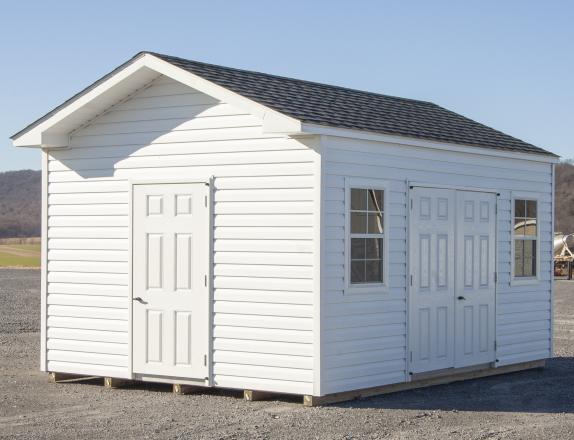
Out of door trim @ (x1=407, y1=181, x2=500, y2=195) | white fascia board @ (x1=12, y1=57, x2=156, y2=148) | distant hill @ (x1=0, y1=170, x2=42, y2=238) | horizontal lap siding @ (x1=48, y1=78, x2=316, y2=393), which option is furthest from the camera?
distant hill @ (x1=0, y1=170, x2=42, y2=238)

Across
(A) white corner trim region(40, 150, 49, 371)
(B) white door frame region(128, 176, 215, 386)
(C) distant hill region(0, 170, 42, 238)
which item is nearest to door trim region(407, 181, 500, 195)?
(B) white door frame region(128, 176, 215, 386)

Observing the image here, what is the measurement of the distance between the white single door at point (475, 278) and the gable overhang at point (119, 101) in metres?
3.27

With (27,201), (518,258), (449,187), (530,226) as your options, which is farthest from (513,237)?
(27,201)

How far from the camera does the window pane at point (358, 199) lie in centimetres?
1214

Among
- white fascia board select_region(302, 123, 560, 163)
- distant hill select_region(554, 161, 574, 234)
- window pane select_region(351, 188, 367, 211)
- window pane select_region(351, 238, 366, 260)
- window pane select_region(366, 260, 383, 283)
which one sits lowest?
window pane select_region(366, 260, 383, 283)

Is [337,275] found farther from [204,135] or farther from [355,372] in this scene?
[204,135]

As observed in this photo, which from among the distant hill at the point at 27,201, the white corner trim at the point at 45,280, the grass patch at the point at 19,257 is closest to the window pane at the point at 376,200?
the white corner trim at the point at 45,280

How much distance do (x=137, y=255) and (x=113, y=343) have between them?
113 cm

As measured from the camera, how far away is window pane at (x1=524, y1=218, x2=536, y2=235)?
50.5 feet

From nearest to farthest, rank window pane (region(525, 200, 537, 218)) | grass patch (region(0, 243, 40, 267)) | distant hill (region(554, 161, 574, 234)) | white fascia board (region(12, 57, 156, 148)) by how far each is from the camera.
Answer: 1. white fascia board (region(12, 57, 156, 148))
2. window pane (region(525, 200, 537, 218))
3. grass patch (region(0, 243, 40, 267))
4. distant hill (region(554, 161, 574, 234))

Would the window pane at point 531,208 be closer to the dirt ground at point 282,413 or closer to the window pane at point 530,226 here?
the window pane at point 530,226

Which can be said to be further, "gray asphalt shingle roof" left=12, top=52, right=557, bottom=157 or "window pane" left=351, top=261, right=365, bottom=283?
"gray asphalt shingle roof" left=12, top=52, right=557, bottom=157

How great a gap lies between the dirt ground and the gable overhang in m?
2.96

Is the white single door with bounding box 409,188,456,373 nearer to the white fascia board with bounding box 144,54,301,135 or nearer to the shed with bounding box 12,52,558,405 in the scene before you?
the shed with bounding box 12,52,558,405
